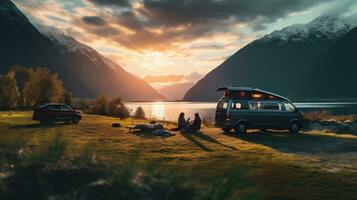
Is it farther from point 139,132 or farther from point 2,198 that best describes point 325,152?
point 2,198

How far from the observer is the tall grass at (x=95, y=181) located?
15.2ft

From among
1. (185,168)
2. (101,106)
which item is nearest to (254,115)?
(185,168)

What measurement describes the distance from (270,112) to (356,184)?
50.2 ft

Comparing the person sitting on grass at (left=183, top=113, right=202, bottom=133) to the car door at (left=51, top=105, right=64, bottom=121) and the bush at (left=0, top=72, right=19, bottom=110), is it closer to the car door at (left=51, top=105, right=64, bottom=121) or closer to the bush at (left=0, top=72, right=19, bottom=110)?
the car door at (left=51, top=105, right=64, bottom=121)

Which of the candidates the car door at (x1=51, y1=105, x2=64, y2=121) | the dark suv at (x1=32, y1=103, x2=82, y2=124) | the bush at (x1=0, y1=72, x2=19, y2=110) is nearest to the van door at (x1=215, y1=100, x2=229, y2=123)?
the dark suv at (x1=32, y1=103, x2=82, y2=124)

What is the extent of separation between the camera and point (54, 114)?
111 feet

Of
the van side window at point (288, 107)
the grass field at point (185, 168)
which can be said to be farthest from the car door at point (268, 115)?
the grass field at point (185, 168)

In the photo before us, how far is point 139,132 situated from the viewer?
26672 mm

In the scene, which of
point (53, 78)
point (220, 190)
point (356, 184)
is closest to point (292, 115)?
point (356, 184)

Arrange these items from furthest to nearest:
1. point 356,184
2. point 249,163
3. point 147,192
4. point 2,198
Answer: point 249,163 → point 356,184 → point 147,192 → point 2,198

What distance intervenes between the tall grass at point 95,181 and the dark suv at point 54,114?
29.2m

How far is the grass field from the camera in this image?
15.8 ft

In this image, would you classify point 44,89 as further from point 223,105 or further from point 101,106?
point 223,105

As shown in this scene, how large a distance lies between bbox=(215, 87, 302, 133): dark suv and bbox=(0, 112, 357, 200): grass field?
44.3 inches
